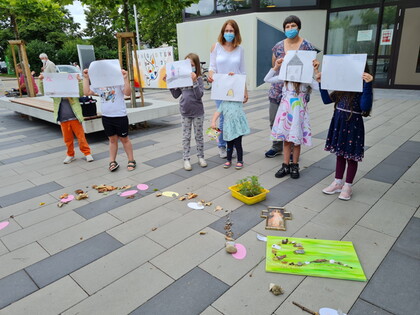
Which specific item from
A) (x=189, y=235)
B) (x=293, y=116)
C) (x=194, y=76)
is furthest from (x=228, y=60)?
(x=189, y=235)

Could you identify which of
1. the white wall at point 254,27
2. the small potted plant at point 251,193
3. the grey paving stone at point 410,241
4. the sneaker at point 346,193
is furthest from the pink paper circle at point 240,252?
the white wall at point 254,27

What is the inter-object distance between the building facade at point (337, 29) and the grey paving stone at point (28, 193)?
10.7 metres

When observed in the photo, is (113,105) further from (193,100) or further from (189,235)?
(189,235)

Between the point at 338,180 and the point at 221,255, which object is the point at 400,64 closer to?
the point at 338,180

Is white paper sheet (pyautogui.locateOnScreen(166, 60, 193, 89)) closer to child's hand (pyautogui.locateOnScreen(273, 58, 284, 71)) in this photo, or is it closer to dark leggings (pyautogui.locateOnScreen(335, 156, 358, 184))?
A: child's hand (pyautogui.locateOnScreen(273, 58, 284, 71))

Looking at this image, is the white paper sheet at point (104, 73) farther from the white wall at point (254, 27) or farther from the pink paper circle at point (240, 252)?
the white wall at point (254, 27)

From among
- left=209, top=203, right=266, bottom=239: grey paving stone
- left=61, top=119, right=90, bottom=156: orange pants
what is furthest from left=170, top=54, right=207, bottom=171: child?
left=61, top=119, right=90, bottom=156: orange pants

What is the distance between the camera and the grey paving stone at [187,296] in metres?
2.08

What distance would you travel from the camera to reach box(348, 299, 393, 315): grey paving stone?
1.99m

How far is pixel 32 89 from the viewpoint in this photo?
37.2 ft

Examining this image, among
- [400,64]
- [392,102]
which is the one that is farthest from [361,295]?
[400,64]

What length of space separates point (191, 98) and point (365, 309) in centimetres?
320

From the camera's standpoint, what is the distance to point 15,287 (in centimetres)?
234

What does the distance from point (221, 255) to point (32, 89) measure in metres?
11.4
